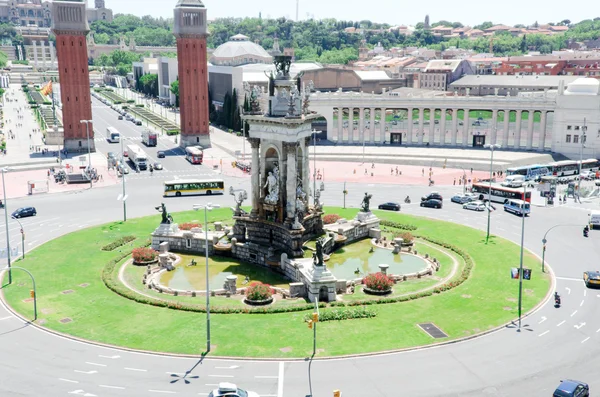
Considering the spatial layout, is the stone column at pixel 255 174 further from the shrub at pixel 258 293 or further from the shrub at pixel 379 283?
the shrub at pixel 379 283

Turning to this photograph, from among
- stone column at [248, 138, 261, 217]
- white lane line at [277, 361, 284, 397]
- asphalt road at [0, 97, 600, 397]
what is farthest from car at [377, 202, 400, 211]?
white lane line at [277, 361, 284, 397]

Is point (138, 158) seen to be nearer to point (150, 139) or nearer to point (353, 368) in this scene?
point (150, 139)

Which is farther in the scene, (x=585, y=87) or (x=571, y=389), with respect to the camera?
(x=585, y=87)

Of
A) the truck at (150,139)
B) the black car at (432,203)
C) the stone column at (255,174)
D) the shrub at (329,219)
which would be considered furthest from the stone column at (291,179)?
the truck at (150,139)

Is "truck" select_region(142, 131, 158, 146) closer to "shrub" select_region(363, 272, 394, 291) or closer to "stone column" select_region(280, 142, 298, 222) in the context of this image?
"stone column" select_region(280, 142, 298, 222)

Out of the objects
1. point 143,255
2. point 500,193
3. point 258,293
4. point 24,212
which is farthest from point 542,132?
point 24,212
